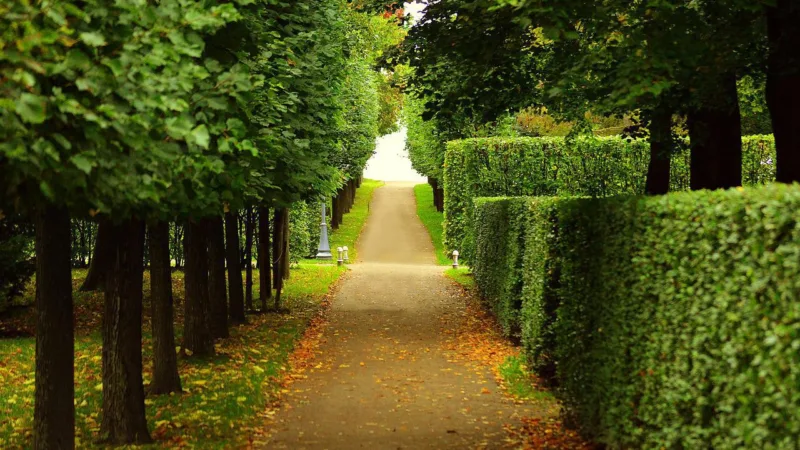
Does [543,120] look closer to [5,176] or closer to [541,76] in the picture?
[541,76]

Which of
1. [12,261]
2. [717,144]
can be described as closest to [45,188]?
[717,144]

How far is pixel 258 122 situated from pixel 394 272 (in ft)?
67.3

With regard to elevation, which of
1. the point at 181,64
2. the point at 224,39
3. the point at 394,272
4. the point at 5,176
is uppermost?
the point at 224,39

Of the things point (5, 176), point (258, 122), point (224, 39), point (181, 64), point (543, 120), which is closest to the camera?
point (5, 176)

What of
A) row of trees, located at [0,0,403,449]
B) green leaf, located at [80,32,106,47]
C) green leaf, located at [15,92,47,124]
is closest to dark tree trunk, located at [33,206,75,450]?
row of trees, located at [0,0,403,449]

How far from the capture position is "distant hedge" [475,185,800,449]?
4621 mm

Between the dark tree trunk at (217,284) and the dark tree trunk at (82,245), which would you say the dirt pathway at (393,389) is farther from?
the dark tree trunk at (82,245)

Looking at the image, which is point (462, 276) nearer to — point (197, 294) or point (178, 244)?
point (178, 244)

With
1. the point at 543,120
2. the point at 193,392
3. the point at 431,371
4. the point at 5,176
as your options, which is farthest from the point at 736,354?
the point at 543,120

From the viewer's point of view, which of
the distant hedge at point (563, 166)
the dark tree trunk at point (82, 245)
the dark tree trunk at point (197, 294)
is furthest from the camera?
the distant hedge at point (563, 166)

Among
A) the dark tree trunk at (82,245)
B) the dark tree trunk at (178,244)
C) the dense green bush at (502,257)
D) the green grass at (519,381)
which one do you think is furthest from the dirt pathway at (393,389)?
the dark tree trunk at (82,245)

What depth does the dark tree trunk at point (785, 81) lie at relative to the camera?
10.6 m

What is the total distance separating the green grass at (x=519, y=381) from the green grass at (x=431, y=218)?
20.9 m

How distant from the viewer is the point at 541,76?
16.1m
